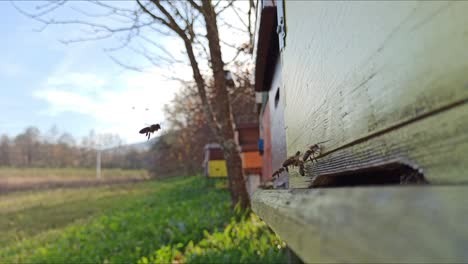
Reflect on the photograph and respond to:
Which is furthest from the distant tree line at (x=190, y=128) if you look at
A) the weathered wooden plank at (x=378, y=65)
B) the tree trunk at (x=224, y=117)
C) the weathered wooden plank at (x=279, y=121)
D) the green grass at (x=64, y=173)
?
the weathered wooden plank at (x=378, y=65)

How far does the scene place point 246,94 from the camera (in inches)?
390

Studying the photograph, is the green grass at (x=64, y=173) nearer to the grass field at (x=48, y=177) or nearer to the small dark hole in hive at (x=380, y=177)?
the grass field at (x=48, y=177)

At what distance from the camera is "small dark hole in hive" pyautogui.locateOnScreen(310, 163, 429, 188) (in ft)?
1.38

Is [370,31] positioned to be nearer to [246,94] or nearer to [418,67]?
[418,67]

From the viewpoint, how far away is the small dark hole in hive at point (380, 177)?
0.42 m

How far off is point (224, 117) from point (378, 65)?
631 cm

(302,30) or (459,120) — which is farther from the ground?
(302,30)

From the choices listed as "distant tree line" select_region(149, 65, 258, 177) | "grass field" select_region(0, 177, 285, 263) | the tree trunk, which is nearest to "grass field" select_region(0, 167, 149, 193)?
"distant tree line" select_region(149, 65, 258, 177)

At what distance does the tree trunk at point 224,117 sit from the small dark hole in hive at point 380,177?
5.92 meters

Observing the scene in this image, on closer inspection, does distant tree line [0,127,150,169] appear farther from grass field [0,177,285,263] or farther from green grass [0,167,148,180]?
grass field [0,177,285,263]

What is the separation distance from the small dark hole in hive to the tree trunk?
5925mm

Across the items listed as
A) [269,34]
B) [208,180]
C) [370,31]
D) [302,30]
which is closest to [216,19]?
[269,34]

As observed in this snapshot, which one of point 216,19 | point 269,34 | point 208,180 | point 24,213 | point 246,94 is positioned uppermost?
point 216,19

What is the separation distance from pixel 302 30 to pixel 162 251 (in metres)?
4.25
